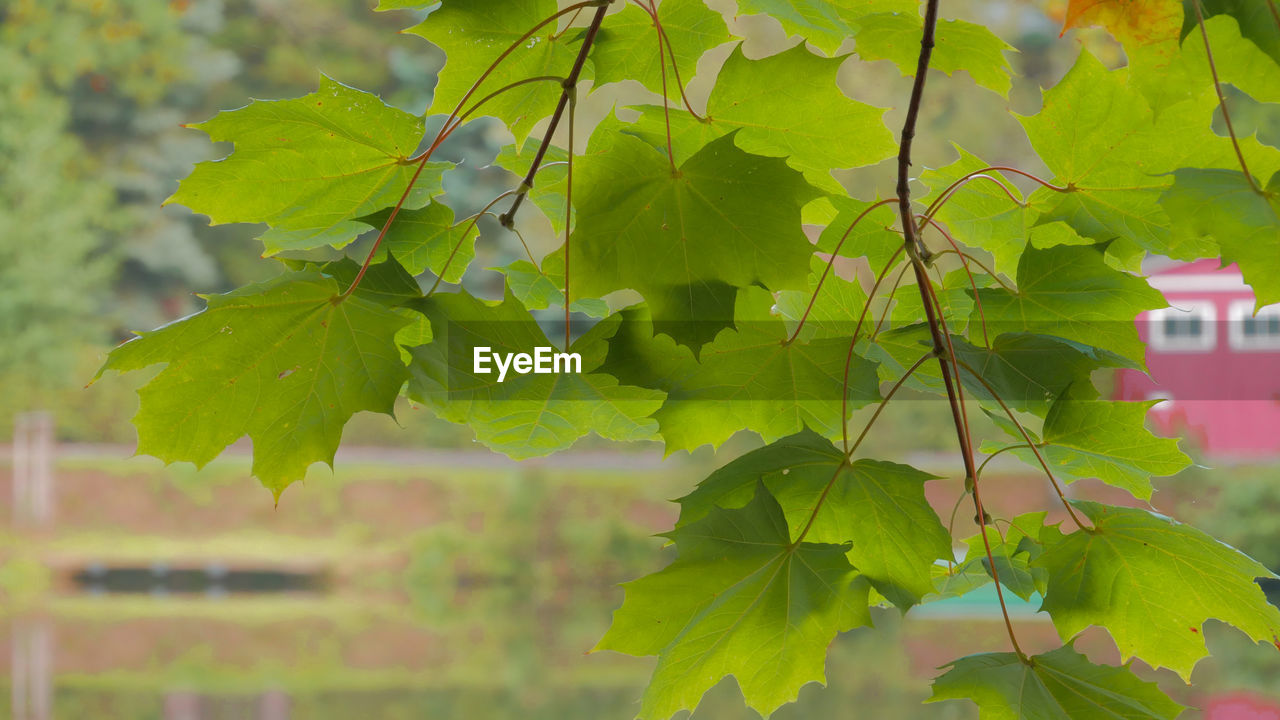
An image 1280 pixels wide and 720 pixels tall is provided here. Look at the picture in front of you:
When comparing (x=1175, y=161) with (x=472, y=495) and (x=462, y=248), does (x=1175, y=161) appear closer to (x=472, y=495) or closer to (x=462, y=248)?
(x=462, y=248)

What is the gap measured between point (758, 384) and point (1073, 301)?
9cm

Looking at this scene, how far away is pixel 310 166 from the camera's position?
0.27m

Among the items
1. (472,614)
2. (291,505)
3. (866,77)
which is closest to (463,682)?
(472,614)

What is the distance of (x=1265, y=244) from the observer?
0.71 ft

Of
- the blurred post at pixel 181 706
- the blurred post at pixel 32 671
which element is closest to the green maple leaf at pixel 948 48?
the blurred post at pixel 181 706

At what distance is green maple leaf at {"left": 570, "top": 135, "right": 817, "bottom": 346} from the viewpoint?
229 mm

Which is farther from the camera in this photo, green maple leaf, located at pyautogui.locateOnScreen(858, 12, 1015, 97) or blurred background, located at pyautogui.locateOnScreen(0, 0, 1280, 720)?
blurred background, located at pyautogui.locateOnScreen(0, 0, 1280, 720)

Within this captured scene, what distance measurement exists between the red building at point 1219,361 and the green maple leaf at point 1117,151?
17.0 feet

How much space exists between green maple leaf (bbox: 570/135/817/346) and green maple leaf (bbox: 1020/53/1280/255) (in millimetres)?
99

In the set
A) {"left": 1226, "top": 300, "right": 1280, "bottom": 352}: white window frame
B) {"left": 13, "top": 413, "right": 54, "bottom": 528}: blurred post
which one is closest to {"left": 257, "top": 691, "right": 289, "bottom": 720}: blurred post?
{"left": 13, "top": 413, "right": 54, "bottom": 528}: blurred post

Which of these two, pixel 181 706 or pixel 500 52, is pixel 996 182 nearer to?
pixel 500 52

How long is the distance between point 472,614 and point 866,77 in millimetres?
3487

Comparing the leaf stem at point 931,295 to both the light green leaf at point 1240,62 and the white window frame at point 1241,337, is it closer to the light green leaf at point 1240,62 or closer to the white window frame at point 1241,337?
the light green leaf at point 1240,62

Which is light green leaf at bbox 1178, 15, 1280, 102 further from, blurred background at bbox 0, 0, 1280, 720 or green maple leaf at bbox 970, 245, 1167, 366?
blurred background at bbox 0, 0, 1280, 720
